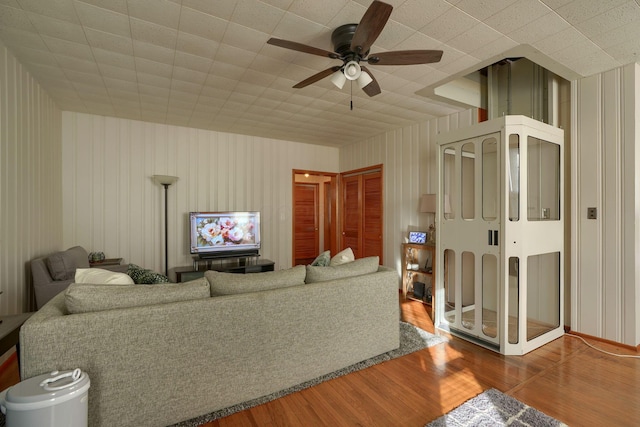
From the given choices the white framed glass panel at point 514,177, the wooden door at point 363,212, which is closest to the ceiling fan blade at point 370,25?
the white framed glass panel at point 514,177

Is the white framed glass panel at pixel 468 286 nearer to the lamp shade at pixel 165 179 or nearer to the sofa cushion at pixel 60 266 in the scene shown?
the lamp shade at pixel 165 179

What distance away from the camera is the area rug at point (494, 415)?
Answer: 1.84 m

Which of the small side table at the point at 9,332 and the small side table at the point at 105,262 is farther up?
the small side table at the point at 105,262

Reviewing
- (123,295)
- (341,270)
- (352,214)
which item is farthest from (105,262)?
(352,214)

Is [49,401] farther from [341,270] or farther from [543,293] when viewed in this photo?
[543,293]

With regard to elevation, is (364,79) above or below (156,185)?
above

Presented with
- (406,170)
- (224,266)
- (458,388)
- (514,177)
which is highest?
(406,170)

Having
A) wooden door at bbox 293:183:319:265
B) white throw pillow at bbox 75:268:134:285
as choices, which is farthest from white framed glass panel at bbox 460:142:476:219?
wooden door at bbox 293:183:319:265

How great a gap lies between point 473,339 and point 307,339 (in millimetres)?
1813

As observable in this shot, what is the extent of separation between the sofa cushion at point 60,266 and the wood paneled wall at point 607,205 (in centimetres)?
535

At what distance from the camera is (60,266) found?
3139mm

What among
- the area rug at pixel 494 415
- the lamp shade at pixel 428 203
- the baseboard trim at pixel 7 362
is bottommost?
the area rug at pixel 494 415

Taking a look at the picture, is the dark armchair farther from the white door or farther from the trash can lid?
the white door

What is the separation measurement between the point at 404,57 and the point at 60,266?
386cm
